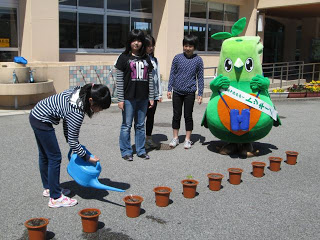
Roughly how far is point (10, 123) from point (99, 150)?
9.64 ft

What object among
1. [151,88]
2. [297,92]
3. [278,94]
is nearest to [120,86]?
[151,88]

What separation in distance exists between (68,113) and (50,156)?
51cm

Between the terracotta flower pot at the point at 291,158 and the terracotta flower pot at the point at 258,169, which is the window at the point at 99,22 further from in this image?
the terracotta flower pot at the point at 258,169

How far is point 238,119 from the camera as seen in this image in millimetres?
5645

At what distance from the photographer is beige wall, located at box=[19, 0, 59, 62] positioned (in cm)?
1130

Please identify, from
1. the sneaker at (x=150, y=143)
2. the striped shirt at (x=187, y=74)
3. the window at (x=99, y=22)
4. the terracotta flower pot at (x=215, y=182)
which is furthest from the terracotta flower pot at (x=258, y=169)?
the window at (x=99, y=22)

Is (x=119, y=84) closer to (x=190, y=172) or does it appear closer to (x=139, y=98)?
(x=139, y=98)

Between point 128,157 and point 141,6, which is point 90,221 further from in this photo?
point 141,6

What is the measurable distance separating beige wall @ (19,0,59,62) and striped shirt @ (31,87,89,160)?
8367 millimetres

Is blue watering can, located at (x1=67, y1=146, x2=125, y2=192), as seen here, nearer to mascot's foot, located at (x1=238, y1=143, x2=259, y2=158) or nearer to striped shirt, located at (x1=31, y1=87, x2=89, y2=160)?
striped shirt, located at (x1=31, y1=87, x2=89, y2=160)

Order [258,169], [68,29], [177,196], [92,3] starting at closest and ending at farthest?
[177,196]
[258,169]
[68,29]
[92,3]

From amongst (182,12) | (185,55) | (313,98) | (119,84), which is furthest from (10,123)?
(313,98)

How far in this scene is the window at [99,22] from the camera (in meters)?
13.5

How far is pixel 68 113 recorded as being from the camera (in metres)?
3.66
